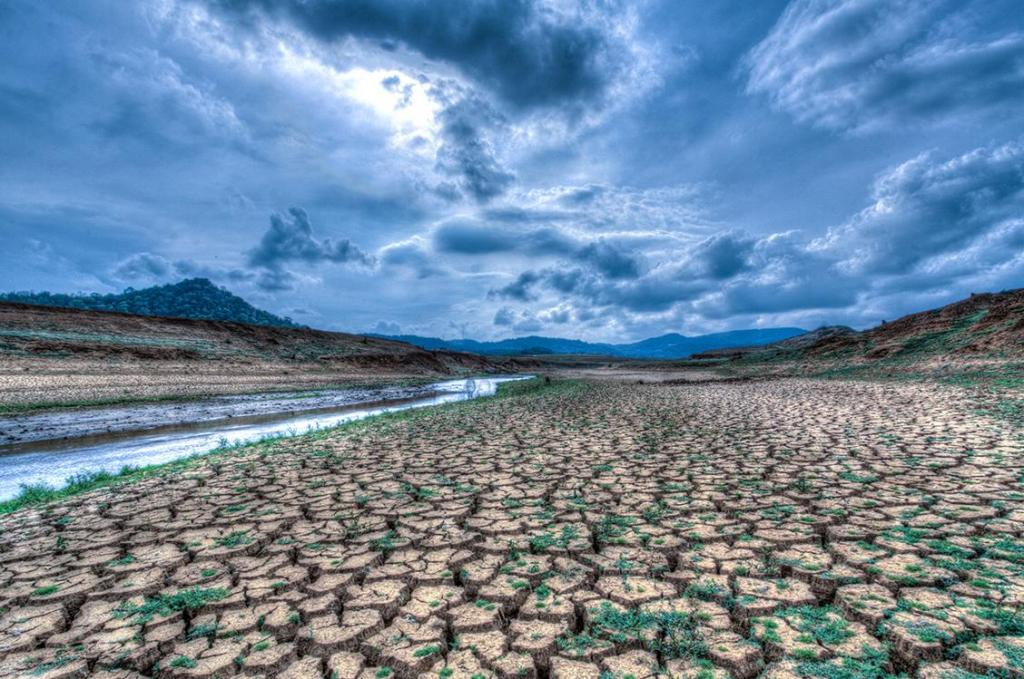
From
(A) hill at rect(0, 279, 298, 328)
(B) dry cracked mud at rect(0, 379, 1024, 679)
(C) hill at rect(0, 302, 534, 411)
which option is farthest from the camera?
(A) hill at rect(0, 279, 298, 328)

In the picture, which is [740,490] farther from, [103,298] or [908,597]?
[103,298]

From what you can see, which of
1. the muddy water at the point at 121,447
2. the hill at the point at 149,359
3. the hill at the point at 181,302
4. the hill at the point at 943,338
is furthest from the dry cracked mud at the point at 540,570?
the hill at the point at 181,302

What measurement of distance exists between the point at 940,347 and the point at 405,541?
26.9m

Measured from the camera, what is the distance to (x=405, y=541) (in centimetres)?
359

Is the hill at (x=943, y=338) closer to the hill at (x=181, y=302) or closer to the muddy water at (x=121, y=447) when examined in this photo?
the muddy water at (x=121, y=447)

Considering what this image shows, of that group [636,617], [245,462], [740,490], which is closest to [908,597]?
[636,617]

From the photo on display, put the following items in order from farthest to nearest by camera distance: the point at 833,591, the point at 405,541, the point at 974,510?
the point at 974,510 → the point at 405,541 → the point at 833,591

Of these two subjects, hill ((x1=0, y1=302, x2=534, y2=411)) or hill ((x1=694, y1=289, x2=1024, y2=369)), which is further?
hill ((x1=694, y1=289, x2=1024, y2=369))

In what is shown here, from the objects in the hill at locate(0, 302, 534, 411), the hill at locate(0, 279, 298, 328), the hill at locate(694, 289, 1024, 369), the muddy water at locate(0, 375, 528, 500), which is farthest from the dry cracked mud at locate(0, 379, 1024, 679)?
the hill at locate(0, 279, 298, 328)

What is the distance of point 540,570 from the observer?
3033 millimetres

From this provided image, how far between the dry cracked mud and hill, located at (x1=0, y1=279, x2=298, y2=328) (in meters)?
68.1

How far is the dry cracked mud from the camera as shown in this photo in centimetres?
220

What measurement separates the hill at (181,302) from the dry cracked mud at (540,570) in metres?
68.1

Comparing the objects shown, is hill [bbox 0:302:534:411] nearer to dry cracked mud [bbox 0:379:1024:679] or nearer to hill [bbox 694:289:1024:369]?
dry cracked mud [bbox 0:379:1024:679]
